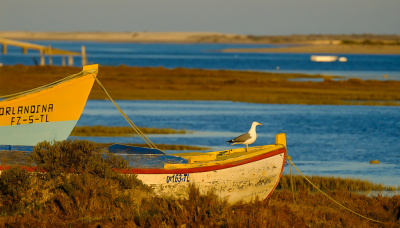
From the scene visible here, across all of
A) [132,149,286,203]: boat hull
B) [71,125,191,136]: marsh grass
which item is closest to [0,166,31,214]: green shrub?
[132,149,286,203]: boat hull

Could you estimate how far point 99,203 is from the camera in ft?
30.4

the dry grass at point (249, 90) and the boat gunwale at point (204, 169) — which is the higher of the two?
the dry grass at point (249, 90)

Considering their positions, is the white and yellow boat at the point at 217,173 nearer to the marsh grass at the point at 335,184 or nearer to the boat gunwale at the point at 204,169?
the boat gunwale at the point at 204,169

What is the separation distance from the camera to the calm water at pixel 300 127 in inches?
682

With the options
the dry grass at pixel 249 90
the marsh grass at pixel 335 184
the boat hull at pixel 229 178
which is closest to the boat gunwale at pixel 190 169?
the boat hull at pixel 229 178

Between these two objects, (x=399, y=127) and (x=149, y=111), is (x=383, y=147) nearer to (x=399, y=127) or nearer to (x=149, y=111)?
(x=399, y=127)

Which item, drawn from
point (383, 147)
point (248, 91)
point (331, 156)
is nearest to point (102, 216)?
point (331, 156)

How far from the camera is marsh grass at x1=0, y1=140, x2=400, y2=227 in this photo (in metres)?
8.93

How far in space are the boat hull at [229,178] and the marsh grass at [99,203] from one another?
198mm

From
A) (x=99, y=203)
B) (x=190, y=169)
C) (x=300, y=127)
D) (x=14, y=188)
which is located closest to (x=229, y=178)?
→ (x=190, y=169)

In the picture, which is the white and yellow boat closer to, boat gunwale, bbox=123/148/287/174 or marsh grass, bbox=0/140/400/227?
boat gunwale, bbox=123/148/287/174

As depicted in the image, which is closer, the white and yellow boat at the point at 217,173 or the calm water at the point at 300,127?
the white and yellow boat at the point at 217,173

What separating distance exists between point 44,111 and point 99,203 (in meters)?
2.57

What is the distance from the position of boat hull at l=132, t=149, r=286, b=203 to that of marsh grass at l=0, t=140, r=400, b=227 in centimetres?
20
